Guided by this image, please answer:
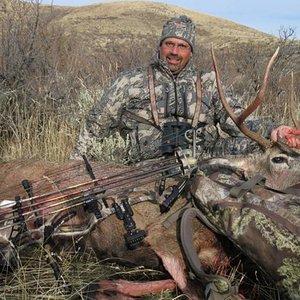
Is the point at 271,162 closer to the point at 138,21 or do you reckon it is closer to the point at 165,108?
the point at 165,108

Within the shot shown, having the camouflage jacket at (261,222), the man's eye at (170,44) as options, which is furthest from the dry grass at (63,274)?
the man's eye at (170,44)

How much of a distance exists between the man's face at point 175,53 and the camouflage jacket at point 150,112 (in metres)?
0.06

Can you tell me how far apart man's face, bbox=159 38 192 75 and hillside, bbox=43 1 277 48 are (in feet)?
96.2

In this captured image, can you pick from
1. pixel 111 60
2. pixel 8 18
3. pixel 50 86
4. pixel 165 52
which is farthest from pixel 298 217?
pixel 111 60

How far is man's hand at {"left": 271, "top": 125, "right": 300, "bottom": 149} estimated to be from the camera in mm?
3523

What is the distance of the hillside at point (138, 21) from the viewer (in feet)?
120

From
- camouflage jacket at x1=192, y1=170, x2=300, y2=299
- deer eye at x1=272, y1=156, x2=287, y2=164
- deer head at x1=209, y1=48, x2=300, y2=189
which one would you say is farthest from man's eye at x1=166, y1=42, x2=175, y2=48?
camouflage jacket at x1=192, y1=170, x2=300, y2=299

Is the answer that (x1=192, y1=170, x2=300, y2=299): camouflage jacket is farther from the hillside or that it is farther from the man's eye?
the hillside

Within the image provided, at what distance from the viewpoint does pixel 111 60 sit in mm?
9383

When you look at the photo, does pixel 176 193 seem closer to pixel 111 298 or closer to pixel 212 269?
pixel 212 269

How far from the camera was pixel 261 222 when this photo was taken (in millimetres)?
2430

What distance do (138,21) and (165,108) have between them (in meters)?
40.9

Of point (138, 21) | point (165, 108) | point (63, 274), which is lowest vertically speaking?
point (138, 21)

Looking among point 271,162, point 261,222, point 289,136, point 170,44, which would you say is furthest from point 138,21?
point 261,222
